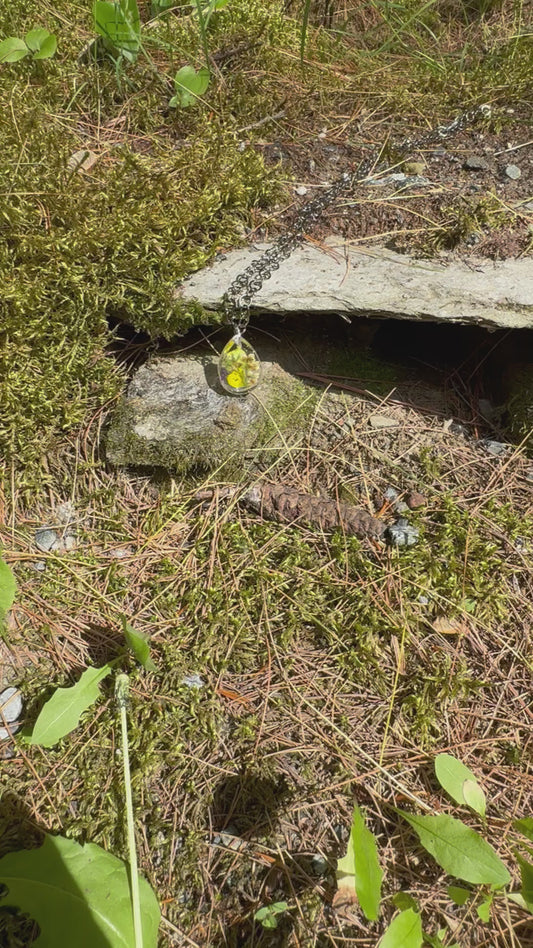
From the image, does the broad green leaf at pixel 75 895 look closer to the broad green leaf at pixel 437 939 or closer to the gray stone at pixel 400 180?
the broad green leaf at pixel 437 939

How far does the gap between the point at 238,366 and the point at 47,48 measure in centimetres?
183

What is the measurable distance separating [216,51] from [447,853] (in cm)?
351

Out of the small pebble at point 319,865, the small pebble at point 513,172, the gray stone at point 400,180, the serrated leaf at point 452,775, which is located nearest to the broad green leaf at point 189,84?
the gray stone at point 400,180

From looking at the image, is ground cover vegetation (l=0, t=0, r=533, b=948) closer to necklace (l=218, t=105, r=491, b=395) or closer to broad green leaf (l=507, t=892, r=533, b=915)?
broad green leaf (l=507, t=892, r=533, b=915)

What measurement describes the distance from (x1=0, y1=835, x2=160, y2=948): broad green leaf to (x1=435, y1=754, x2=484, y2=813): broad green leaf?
806 millimetres

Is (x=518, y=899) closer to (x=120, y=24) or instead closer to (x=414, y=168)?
(x=414, y=168)

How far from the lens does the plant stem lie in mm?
1396

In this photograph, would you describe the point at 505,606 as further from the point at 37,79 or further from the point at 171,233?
the point at 37,79

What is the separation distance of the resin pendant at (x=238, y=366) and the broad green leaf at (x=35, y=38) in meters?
1.76

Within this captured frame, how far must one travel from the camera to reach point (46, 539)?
2127 mm

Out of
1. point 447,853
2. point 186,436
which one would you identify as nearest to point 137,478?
point 186,436

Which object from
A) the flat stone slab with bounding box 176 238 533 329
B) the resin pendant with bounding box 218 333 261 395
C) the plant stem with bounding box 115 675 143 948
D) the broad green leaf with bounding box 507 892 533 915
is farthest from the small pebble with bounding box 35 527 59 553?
the broad green leaf with bounding box 507 892 533 915

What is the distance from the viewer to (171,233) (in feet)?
7.54

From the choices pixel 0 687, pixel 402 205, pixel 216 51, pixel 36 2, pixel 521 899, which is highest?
pixel 36 2
